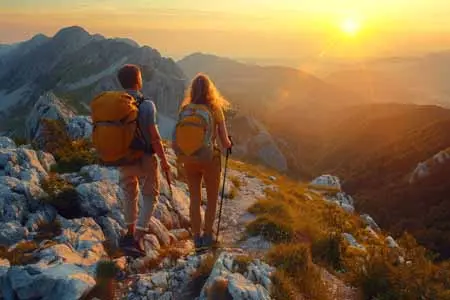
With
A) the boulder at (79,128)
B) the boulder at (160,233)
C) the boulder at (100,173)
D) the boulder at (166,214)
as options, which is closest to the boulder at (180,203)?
the boulder at (166,214)

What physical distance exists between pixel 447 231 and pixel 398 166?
49032mm

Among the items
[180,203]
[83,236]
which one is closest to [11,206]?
[83,236]

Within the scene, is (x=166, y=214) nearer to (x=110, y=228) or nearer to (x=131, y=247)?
(x=110, y=228)

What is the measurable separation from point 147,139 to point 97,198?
343 cm

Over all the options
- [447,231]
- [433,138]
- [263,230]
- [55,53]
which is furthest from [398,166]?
[55,53]

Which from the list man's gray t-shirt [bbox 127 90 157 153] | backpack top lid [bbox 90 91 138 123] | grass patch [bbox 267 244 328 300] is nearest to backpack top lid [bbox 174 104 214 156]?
man's gray t-shirt [bbox 127 90 157 153]

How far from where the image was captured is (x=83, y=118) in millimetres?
25250

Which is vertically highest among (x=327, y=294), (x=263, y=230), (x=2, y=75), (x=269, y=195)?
(x=327, y=294)

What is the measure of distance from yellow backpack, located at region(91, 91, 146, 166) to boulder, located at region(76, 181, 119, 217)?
298 centimetres

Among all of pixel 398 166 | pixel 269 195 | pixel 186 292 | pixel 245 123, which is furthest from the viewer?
pixel 245 123

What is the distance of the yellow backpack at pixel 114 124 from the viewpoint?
7.64 m

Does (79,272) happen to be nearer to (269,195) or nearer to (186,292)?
(186,292)

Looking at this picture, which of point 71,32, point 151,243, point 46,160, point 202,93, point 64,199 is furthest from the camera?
point 71,32

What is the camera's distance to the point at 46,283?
6.89m
